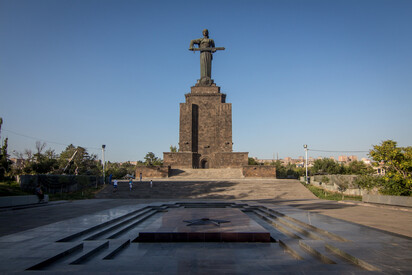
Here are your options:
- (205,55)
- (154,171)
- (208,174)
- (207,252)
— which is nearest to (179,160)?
(154,171)

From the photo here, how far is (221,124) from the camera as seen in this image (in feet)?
111

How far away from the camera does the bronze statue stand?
34.0 meters

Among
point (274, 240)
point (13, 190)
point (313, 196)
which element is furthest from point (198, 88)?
point (274, 240)

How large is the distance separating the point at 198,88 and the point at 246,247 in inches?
1180

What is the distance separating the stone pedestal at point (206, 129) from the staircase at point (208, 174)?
188 centimetres

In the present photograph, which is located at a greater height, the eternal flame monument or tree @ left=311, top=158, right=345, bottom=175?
the eternal flame monument

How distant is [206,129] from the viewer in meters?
34.1

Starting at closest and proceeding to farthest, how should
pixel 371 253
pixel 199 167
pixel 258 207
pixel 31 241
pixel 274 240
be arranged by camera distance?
pixel 371 253, pixel 31 241, pixel 274 240, pixel 258 207, pixel 199 167

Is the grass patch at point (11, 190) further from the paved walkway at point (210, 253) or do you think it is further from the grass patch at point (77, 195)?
the paved walkway at point (210, 253)

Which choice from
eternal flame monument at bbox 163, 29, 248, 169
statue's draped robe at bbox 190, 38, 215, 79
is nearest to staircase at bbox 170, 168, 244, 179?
eternal flame monument at bbox 163, 29, 248, 169

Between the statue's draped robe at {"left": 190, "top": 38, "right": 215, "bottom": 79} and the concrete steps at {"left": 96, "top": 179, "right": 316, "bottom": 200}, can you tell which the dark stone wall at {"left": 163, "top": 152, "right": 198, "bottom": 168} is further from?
the statue's draped robe at {"left": 190, "top": 38, "right": 215, "bottom": 79}

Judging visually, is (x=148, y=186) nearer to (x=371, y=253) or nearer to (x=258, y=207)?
(x=258, y=207)

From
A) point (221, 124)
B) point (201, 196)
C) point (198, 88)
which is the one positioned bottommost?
point (201, 196)

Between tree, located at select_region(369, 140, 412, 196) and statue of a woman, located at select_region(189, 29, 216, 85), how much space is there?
78.0 ft
